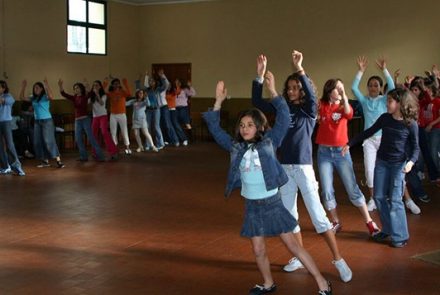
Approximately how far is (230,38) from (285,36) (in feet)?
5.48

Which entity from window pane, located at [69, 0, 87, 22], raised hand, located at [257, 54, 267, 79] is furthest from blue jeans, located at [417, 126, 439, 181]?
window pane, located at [69, 0, 87, 22]

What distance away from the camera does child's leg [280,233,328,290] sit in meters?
3.95

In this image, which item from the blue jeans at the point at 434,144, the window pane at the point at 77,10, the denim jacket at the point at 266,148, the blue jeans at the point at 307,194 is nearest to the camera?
the denim jacket at the point at 266,148

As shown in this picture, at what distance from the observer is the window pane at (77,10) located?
15.4 meters

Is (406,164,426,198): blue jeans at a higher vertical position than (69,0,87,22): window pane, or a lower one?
lower

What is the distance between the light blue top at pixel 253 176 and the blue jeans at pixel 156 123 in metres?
10.3

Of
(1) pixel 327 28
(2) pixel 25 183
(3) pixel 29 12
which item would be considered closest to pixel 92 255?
(2) pixel 25 183

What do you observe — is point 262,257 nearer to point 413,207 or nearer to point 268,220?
point 268,220

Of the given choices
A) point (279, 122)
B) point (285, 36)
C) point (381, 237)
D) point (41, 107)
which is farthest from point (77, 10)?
point (279, 122)

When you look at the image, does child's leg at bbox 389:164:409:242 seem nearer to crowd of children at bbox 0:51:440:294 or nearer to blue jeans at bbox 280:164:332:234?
crowd of children at bbox 0:51:440:294

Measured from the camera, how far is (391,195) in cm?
544

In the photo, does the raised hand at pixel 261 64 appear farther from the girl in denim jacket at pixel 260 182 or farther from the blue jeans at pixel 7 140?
the blue jeans at pixel 7 140

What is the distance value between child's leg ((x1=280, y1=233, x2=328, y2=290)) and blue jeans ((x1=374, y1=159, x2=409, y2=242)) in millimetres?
1710

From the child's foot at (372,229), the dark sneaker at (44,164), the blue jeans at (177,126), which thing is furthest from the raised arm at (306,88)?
the blue jeans at (177,126)
